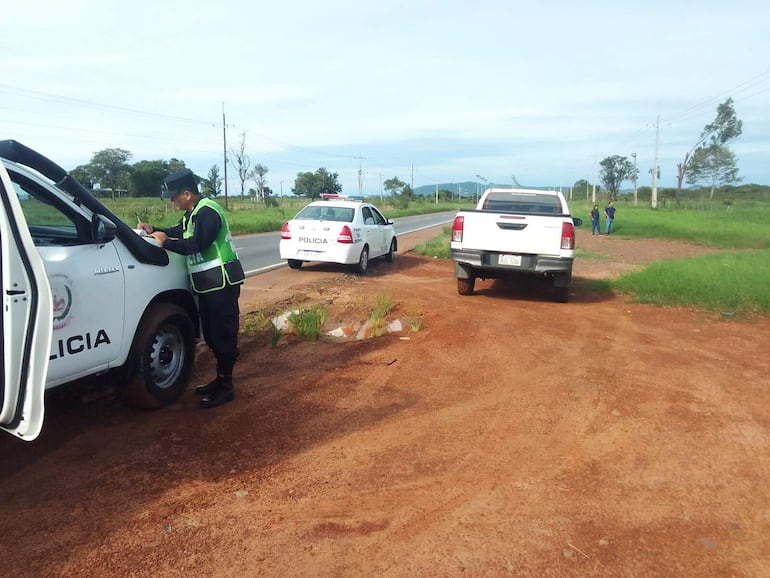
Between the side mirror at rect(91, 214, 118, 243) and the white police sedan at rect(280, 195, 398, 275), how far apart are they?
28.0ft

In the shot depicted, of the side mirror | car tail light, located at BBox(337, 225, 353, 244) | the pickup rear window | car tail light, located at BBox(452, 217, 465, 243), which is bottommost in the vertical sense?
car tail light, located at BBox(337, 225, 353, 244)

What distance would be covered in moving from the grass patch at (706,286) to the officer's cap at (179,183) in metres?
7.63

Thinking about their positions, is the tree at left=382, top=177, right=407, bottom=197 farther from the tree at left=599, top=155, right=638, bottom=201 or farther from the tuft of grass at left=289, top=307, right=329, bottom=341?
the tuft of grass at left=289, top=307, right=329, bottom=341

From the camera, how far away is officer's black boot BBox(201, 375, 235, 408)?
4582mm

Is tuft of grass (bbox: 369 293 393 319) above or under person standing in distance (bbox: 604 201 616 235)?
under

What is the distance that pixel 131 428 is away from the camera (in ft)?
13.8

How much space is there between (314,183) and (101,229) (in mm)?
90263

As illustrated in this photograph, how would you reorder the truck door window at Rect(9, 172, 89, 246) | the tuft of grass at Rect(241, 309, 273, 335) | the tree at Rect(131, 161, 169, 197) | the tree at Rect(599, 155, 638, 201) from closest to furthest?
1. the truck door window at Rect(9, 172, 89, 246)
2. the tuft of grass at Rect(241, 309, 273, 335)
3. the tree at Rect(131, 161, 169, 197)
4. the tree at Rect(599, 155, 638, 201)

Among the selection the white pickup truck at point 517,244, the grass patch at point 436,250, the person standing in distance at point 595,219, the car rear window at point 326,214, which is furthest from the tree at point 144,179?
the white pickup truck at point 517,244

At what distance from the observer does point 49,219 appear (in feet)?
12.6

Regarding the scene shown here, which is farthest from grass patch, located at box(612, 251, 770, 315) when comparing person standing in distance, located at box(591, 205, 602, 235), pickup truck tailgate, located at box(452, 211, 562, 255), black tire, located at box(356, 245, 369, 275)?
person standing in distance, located at box(591, 205, 602, 235)

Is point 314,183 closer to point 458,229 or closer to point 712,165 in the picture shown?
point 712,165

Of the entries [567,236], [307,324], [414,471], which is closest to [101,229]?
[414,471]

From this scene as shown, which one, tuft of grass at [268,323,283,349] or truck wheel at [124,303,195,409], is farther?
tuft of grass at [268,323,283,349]
